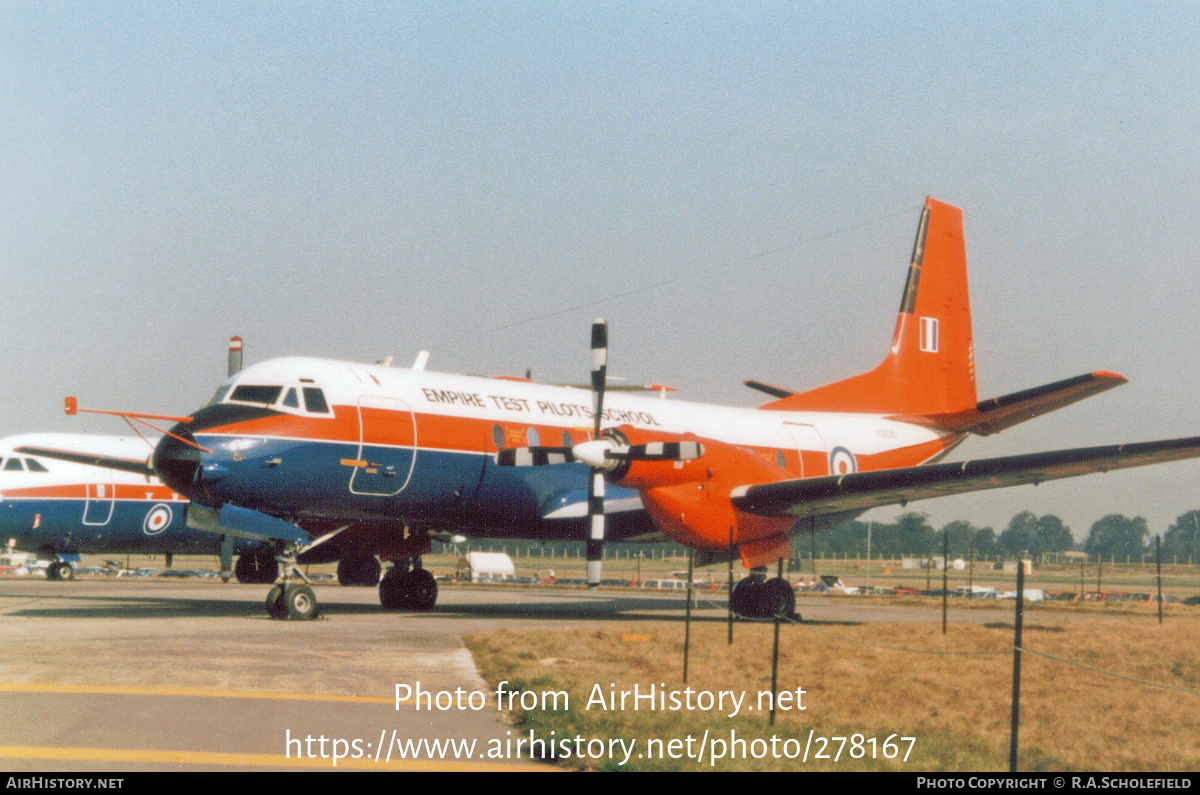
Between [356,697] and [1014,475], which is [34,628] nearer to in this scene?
Result: [356,697]

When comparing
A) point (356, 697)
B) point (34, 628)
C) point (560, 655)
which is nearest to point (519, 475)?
point (560, 655)

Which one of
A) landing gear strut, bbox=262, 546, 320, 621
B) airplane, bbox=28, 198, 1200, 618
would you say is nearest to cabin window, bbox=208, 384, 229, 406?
airplane, bbox=28, 198, 1200, 618

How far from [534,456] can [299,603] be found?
410 cm

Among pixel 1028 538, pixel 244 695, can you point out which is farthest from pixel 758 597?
pixel 1028 538

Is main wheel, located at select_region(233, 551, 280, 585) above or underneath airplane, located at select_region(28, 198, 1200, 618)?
underneath

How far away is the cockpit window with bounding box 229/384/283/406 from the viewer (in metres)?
16.0

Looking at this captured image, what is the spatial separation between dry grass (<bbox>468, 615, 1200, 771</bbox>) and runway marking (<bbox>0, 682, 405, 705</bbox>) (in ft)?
4.19

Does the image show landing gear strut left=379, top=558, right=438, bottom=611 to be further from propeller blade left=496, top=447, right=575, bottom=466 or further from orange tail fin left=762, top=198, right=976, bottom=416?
A: orange tail fin left=762, top=198, right=976, bottom=416

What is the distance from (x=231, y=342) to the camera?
2939cm

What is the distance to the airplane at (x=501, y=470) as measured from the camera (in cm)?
1557

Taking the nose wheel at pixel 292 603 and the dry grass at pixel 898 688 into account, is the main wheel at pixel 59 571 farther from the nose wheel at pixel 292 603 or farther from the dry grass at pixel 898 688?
the dry grass at pixel 898 688

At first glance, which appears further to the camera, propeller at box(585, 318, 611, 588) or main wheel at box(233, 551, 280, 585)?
main wheel at box(233, 551, 280, 585)

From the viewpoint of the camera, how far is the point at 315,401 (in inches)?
639
